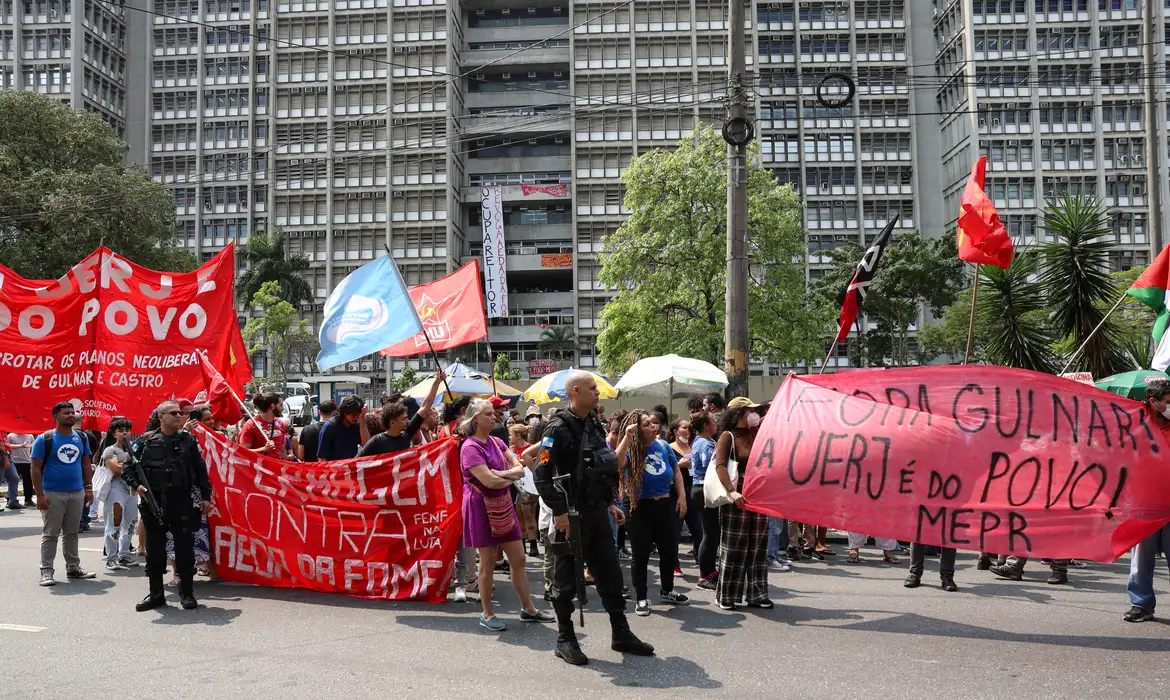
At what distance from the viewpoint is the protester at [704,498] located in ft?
29.7

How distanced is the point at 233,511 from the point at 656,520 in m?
4.01

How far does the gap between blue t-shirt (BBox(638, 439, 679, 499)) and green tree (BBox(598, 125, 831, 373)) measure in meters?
25.0

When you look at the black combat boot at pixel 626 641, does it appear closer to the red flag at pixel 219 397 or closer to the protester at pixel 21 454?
the red flag at pixel 219 397

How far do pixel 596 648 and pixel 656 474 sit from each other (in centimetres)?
209

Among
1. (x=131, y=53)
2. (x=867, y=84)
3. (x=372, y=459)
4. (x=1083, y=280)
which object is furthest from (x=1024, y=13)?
(x=372, y=459)

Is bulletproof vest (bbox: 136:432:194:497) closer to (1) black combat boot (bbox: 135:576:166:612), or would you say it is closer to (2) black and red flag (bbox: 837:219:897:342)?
(1) black combat boot (bbox: 135:576:166:612)

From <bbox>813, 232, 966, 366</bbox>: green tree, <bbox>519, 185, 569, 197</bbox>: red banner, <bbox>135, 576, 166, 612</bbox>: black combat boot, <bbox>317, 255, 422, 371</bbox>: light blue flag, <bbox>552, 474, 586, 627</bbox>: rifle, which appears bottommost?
<bbox>135, 576, 166, 612</bbox>: black combat boot

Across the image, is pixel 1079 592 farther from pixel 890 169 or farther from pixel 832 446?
pixel 890 169

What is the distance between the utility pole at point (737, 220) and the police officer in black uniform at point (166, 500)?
796 centimetres

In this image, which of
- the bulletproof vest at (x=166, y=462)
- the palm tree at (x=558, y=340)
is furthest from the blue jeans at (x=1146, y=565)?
the palm tree at (x=558, y=340)

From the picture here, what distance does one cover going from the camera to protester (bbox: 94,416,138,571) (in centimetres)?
1039

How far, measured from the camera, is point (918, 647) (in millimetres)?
6641

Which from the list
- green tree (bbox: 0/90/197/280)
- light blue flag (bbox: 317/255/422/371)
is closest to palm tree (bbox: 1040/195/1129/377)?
light blue flag (bbox: 317/255/422/371)

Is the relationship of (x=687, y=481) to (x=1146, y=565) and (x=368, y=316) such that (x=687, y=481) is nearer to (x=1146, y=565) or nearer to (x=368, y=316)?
(x=368, y=316)
